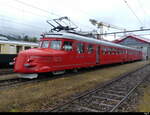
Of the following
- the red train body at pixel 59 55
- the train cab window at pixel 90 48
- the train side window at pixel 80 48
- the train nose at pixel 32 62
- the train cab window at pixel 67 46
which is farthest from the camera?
the train cab window at pixel 90 48

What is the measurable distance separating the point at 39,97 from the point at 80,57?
6553 mm

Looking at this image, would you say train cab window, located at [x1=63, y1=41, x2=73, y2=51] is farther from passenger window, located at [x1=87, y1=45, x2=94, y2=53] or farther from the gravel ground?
the gravel ground

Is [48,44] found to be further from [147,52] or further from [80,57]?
[147,52]

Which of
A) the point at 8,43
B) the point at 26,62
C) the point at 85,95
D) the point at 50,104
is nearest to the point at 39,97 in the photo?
the point at 50,104

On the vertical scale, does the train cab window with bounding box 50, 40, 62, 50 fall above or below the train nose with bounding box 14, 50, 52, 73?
above

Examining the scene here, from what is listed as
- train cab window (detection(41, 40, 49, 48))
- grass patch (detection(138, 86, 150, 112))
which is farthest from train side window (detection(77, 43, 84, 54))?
→ grass patch (detection(138, 86, 150, 112))

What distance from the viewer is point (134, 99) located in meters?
6.17

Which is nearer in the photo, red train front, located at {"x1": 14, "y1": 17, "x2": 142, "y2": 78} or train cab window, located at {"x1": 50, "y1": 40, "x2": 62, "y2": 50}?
red train front, located at {"x1": 14, "y1": 17, "x2": 142, "y2": 78}

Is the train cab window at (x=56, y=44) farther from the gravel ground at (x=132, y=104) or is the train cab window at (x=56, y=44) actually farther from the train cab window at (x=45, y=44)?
the gravel ground at (x=132, y=104)

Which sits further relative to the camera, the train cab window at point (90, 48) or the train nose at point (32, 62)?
the train cab window at point (90, 48)

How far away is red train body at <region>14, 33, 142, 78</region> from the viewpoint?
860 cm

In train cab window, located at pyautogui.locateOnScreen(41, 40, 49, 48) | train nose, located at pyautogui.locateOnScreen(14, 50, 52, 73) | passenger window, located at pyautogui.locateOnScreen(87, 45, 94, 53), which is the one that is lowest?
train nose, located at pyautogui.locateOnScreen(14, 50, 52, 73)

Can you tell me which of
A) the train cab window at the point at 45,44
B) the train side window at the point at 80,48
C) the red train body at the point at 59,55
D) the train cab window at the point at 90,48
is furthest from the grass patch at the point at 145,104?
the train cab window at the point at 90,48

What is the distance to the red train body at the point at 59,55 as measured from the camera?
28.2 ft
